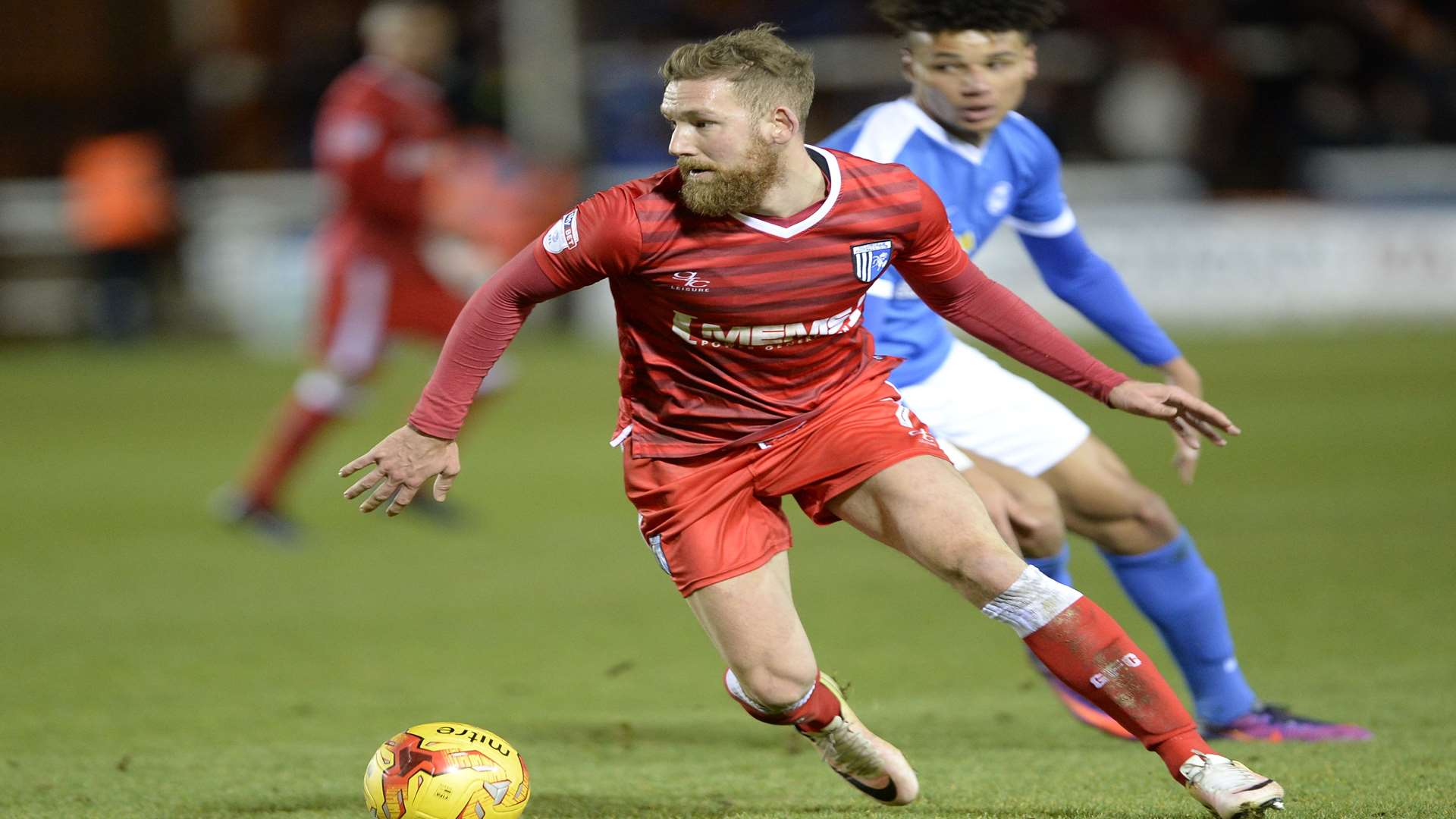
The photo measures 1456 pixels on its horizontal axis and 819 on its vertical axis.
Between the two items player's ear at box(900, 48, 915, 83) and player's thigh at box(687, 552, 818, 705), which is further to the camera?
player's ear at box(900, 48, 915, 83)

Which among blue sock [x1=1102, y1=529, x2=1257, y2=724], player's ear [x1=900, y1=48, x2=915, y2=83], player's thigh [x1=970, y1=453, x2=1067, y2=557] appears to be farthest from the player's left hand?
player's ear [x1=900, y1=48, x2=915, y2=83]

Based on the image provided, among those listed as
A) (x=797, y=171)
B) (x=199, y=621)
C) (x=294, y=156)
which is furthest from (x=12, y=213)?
(x=797, y=171)

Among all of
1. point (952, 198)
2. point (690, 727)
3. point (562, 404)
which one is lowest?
point (562, 404)

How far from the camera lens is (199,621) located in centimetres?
696

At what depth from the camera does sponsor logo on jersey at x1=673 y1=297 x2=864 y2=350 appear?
159 inches

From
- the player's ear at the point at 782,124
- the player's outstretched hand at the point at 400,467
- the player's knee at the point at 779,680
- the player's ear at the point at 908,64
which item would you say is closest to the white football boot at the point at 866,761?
the player's knee at the point at 779,680

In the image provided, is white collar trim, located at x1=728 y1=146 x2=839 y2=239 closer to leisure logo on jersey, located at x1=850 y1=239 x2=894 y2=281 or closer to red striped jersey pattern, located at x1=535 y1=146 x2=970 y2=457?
red striped jersey pattern, located at x1=535 y1=146 x2=970 y2=457

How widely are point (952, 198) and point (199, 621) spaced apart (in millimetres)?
3699

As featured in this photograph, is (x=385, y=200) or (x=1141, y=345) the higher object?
(x=1141, y=345)

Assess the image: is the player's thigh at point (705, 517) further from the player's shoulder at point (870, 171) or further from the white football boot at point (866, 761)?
the player's shoulder at point (870, 171)

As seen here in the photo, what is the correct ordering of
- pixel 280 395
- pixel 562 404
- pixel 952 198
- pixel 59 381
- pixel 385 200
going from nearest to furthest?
pixel 952 198
pixel 385 200
pixel 562 404
pixel 280 395
pixel 59 381

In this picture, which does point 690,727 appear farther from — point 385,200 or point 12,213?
point 12,213

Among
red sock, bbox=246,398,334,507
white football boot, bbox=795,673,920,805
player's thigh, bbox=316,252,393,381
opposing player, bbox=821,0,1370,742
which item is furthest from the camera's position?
player's thigh, bbox=316,252,393,381

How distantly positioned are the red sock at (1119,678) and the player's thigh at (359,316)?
19.3 ft
